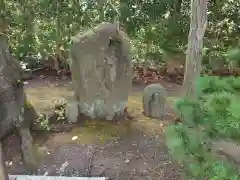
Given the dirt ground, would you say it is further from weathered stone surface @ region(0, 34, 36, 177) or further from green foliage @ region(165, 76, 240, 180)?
green foliage @ region(165, 76, 240, 180)

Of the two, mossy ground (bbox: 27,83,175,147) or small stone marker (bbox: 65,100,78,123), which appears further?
small stone marker (bbox: 65,100,78,123)

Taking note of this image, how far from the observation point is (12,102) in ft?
13.9

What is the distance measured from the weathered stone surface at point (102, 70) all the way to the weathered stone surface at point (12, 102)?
0.70 m

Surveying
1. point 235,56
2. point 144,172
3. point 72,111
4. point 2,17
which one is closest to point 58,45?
point 2,17

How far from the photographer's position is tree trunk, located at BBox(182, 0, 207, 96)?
12.8 feet

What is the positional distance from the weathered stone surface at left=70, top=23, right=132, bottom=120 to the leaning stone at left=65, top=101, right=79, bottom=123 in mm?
81

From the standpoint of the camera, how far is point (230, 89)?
6.24 feet

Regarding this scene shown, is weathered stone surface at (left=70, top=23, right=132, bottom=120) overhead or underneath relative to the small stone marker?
overhead

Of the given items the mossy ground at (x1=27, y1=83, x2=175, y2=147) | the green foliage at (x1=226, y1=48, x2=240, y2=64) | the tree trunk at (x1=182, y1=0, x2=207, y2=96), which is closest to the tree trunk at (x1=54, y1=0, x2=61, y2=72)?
the mossy ground at (x1=27, y1=83, x2=175, y2=147)

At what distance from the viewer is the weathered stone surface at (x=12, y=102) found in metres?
4.09

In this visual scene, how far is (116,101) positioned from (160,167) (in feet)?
3.58

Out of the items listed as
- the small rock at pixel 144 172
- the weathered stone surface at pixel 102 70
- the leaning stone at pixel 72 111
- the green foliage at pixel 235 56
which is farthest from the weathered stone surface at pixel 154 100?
the green foliage at pixel 235 56

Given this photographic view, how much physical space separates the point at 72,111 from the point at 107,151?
30.2 inches

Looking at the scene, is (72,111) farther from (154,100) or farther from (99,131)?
(154,100)
